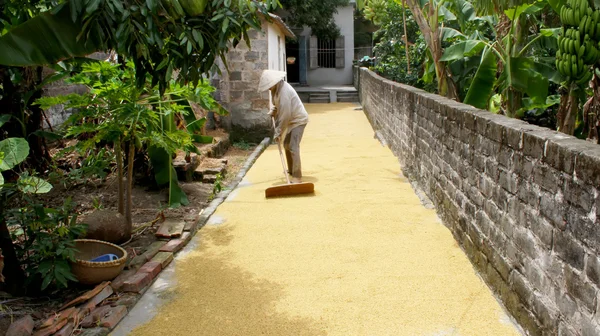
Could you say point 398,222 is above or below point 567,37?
below

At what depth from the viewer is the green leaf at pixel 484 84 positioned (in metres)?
7.55

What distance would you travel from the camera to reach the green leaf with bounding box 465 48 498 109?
7.55m

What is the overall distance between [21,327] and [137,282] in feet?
3.64

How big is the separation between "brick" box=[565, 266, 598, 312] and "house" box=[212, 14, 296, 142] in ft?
35.0

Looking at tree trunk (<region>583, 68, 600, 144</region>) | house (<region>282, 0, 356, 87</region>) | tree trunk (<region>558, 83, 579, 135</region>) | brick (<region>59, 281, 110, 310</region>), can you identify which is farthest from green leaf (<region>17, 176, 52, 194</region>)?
house (<region>282, 0, 356, 87</region>)

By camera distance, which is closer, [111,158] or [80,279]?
[80,279]

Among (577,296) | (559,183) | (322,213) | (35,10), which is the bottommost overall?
(322,213)

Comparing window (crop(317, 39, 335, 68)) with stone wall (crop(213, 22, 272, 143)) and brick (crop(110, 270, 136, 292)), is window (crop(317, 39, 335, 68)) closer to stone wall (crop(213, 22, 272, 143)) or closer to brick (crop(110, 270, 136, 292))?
stone wall (crop(213, 22, 272, 143))

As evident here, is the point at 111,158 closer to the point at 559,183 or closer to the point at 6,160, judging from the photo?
the point at 6,160

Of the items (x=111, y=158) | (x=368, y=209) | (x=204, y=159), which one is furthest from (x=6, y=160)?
(x=204, y=159)

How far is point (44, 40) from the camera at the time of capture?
3980 millimetres

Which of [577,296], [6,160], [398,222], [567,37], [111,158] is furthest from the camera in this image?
[111,158]

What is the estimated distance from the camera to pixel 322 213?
7242mm

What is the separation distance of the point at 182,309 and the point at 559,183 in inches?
118
